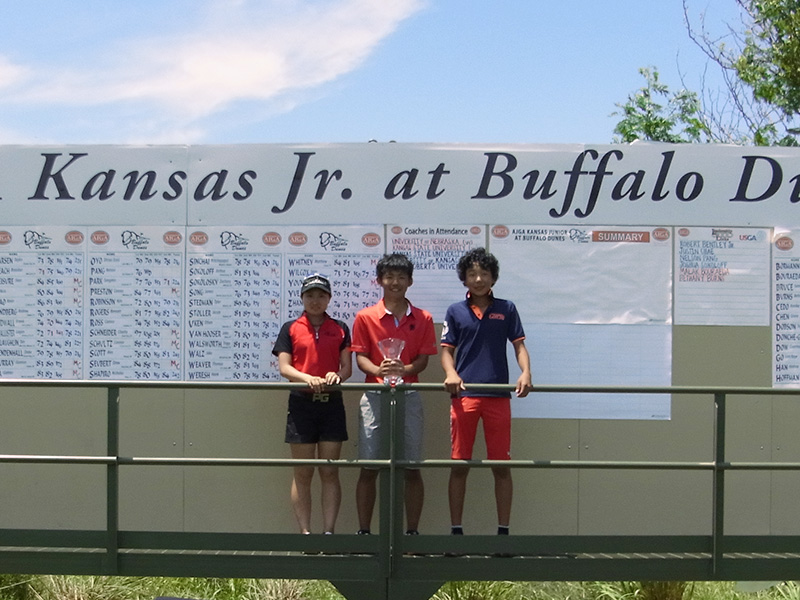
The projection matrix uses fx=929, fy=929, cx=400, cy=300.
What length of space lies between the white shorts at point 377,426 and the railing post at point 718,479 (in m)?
1.81

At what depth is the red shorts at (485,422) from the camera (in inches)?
231

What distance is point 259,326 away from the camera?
6676mm

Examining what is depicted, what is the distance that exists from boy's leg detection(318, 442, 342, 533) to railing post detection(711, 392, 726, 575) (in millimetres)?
2286

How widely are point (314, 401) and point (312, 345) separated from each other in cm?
36

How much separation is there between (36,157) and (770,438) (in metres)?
5.65

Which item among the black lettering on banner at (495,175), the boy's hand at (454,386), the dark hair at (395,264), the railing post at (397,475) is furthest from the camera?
the black lettering on banner at (495,175)

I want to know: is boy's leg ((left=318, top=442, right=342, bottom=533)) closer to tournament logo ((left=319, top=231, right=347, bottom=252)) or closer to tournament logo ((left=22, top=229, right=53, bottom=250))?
tournament logo ((left=319, top=231, right=347, bottom=252))

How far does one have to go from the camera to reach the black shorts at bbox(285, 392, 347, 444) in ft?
19.6

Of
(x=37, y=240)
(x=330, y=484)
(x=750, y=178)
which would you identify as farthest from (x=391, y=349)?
(x=750, y=178)

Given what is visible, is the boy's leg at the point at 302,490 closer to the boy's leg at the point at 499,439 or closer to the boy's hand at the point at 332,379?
the boy's hand at the point at 332,379

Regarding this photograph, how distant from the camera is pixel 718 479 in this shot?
5.23m

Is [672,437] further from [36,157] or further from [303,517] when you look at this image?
[36,157]

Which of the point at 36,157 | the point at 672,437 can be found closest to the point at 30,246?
the point at 36,157

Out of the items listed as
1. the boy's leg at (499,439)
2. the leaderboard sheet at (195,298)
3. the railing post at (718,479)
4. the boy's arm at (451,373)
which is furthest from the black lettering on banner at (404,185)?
the railing post at (718,479)
